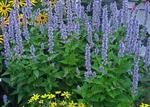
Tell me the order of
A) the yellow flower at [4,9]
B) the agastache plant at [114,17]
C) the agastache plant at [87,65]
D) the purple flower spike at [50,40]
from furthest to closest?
the yellow flower at [4,9] < the agastache plant at [114,17] < the purple flower spike at [50,40] < the agastache plant at [87,65]

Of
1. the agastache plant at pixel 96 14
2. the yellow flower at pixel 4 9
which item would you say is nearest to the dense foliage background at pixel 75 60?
the agastache plant at pixel 96 14

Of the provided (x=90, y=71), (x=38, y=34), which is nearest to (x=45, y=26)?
(x=38, y=34)

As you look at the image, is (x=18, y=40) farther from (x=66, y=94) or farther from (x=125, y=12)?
(x=125, y=12)

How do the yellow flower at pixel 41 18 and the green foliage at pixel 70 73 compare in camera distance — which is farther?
the yellow flower at pixel 41 18

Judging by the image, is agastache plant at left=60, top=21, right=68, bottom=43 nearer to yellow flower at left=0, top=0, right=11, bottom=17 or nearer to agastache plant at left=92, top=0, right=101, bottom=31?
agastache plant at left=92, top=0, right=101, bottom=31

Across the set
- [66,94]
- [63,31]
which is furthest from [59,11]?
[66,94]

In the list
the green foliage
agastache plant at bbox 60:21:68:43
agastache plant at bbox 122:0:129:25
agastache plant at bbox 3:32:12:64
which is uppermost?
agastache plant at bbox 122:0:129:25

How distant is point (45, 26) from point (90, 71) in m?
0.88

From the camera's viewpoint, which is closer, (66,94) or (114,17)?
(66,94)

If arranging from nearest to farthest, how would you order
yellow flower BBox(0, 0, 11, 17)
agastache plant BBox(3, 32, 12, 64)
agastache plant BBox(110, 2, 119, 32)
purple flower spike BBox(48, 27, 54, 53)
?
purple flower spike BBox(48, 27, 54, 53)
agastache plant BBox(3, 32, 12, 64)
agastache plant BBox(110, 2, 119, 32)
yellow flower BBox(0, 0, 11, 17)

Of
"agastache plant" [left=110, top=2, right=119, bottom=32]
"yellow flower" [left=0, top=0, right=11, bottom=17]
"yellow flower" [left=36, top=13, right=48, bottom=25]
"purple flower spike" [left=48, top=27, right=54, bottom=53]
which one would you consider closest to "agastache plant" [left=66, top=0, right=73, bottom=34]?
"purple flower spike" [left=48, top=27, right=54, bottom=53]

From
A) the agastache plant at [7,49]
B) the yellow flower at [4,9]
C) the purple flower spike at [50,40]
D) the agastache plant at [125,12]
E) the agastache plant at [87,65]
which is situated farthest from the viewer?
the yellow flower at [4,9]

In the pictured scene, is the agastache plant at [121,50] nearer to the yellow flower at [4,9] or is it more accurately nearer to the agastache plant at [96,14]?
the agastache plant at [96,14]

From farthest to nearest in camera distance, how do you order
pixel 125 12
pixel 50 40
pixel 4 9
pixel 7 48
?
1. pixel 4 9
2. pixel 125 12
3. pixel 7 48
4. pixel 50 40
